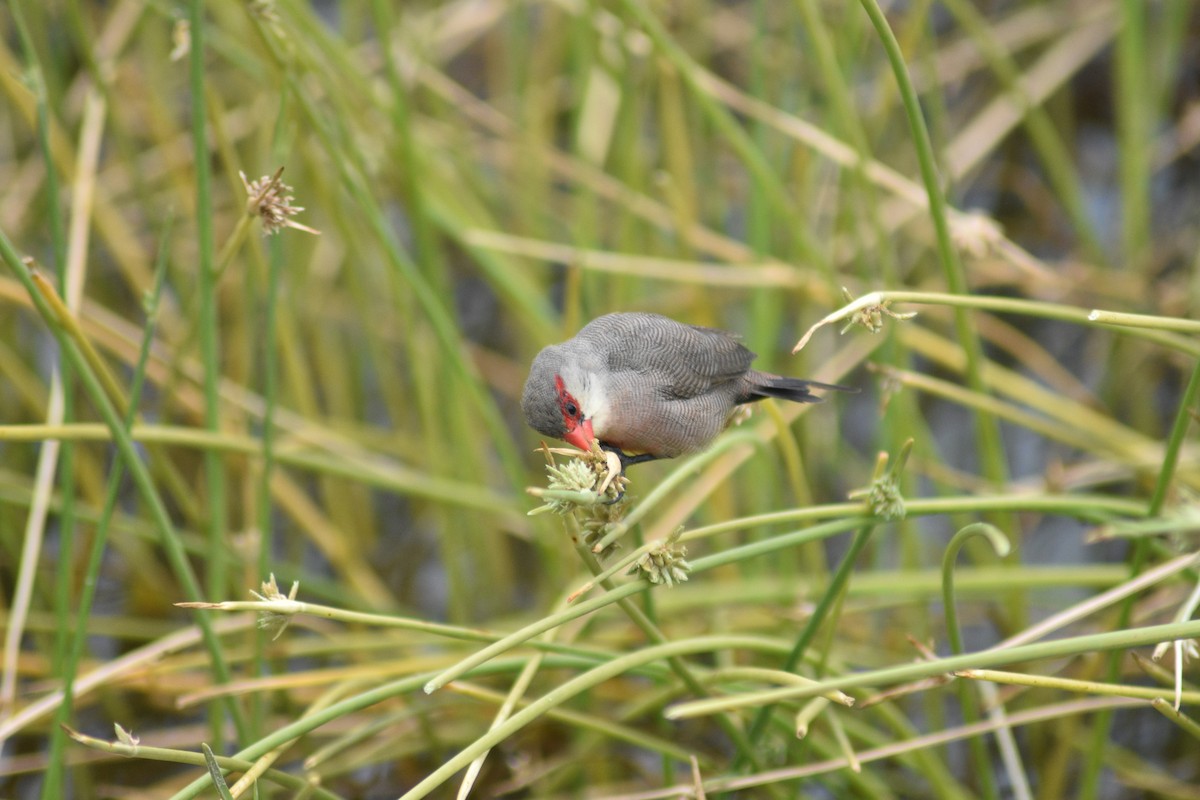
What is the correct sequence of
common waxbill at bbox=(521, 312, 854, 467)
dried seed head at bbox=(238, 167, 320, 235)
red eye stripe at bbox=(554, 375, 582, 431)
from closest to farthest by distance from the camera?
dried seed head at bbox=(238, 167, 320, 235)
red eye stripe at bbox=(554, 375, 582, 431)
common waxbill at bbox=(521, 312, 854, 467)

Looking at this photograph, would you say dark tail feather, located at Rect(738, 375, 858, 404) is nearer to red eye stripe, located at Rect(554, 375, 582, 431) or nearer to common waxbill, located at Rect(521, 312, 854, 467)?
common waxbill, located at Rect(521, 312, 854, 467)

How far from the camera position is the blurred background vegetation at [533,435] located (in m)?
1.95

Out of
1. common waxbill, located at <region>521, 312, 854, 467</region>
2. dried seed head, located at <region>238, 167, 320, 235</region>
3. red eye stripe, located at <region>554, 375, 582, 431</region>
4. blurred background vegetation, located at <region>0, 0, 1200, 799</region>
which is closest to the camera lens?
dried seed head, located at <region>238, 167, 320, 235</region>

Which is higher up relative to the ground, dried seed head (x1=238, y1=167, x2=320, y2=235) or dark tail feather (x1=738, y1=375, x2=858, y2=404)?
dried seed head (x1=238, y1=167, x2=320, y2=235)

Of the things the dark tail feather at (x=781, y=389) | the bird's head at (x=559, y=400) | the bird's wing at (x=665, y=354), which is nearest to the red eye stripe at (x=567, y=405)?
the bird's head at (x=559, y=400)

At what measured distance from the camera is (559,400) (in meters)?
1.71

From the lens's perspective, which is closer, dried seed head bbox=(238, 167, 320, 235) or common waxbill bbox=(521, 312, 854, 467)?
dried seed head bbox=(238, 167, 320, 235)

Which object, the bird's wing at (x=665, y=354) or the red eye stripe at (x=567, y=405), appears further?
the bird's wing at (x=665, y=354)

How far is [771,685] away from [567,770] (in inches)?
20.7

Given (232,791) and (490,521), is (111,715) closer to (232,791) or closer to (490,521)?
(490,521)

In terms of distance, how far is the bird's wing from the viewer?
6.25ft

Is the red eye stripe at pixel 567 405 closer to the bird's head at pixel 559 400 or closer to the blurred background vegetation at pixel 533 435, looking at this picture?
the bird's head at pixel 559 400

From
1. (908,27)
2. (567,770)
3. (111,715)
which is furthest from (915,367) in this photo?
(111,715)

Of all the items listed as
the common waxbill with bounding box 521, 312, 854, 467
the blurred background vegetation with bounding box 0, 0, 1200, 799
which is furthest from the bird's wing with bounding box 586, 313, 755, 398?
the blurred background vegetation with bounding box 0, 0, 1200, 799
